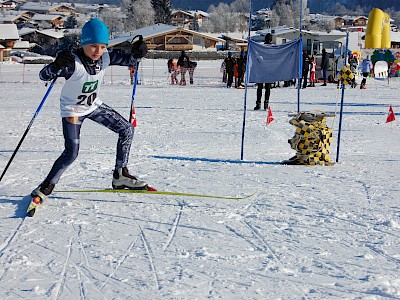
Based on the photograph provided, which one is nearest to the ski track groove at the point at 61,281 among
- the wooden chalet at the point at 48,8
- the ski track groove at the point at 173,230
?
the ski track groove at the point at 173,230

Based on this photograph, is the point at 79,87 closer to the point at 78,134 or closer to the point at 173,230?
the point at 78,134

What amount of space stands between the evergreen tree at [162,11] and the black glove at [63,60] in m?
105

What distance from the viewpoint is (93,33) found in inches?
235

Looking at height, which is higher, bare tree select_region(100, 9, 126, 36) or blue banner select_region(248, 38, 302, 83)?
bare tree select_region(100, 9, 126, 36)

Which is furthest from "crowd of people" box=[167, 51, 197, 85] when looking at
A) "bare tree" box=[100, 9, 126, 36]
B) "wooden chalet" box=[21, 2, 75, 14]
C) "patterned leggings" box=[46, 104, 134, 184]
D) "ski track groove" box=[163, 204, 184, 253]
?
"wooden chalet" box=[21, 2, 75, 14]

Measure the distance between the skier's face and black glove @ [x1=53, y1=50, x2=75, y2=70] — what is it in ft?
0.63

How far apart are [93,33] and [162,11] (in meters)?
107

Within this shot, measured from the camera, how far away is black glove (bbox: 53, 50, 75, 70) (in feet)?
19.0

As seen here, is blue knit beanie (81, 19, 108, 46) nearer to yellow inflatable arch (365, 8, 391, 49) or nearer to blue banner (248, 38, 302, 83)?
blue banner (248, 38, 302, 83)

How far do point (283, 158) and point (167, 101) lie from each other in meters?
10.4

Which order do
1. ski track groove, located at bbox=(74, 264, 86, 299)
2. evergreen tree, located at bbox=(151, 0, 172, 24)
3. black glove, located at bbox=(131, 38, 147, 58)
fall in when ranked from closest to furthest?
ski track groove, located at bbox=(74, 264, 86, 299) < black glove, located at bbox=(131, 38, 147, 58) < evergreen tree, located at bbox=(151, 0, 172, 24)

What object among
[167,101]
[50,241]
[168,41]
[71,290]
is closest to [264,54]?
[50,241]

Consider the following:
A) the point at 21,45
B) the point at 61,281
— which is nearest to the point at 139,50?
the point at 61,281

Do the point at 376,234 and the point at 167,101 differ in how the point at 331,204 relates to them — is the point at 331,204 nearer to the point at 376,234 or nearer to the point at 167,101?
the point at 376,234
